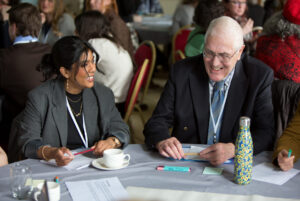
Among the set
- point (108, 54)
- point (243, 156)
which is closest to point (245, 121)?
point (243, 156)

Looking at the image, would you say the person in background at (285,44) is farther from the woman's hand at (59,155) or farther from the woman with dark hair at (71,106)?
the woman's hand at (59,155)

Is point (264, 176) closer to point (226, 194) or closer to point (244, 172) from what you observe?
point (244, 172)

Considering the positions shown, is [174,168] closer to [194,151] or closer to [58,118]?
[194,151]

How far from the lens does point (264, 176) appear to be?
160cm

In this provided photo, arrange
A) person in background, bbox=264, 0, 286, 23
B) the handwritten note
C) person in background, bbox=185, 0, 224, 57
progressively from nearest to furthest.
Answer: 1. the handwritten note
2. person in background, bbox=185, 0, 224, 57
3. person in background, bbox=264, 0, 286, 23

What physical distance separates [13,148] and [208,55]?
1315mm

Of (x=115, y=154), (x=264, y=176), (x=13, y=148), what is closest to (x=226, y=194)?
(x=264, y=176)

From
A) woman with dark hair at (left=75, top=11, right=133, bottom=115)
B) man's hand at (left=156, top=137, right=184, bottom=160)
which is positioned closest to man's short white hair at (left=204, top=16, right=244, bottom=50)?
man's hand at (left=156, top=137, right=184, bottom=160)

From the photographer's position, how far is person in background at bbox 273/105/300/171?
1.65m

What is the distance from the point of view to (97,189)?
1471mm

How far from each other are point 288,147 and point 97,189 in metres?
0.90

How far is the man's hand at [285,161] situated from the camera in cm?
163

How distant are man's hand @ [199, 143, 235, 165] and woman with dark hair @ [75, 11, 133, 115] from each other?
5.78 feet

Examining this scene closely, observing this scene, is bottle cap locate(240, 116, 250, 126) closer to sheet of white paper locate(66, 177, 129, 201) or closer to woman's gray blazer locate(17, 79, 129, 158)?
sheet of white paper locate(66, 177, 129, 201)
